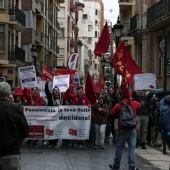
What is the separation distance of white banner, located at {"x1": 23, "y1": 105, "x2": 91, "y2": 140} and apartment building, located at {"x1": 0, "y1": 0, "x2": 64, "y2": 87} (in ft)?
58.6

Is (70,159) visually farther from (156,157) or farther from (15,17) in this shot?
(15,17)

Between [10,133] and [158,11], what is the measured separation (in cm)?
2380

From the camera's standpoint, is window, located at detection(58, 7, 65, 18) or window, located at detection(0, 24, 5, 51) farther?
window, located at detection(58, 7, 65, 18)

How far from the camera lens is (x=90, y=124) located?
17250 mm

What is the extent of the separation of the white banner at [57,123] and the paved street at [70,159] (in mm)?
385

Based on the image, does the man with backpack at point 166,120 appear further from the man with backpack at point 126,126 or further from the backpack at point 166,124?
the man with backpack at point 126,126

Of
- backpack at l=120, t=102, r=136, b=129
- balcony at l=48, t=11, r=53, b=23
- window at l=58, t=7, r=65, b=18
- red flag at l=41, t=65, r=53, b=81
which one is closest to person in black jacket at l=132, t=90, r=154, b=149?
backpack at l=120, t=102, r=136, b=129

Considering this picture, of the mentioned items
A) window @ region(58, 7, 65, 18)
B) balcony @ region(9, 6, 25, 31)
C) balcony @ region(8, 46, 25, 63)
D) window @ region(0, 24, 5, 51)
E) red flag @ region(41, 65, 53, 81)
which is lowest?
red flag @ region(41, 65, 53, 81)

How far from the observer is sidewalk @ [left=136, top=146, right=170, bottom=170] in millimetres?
12981

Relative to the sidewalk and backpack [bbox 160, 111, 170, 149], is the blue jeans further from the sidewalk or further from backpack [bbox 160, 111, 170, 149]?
backpack [bbox 160, 111, 170, 149]

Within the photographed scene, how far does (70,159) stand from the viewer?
1378 cm

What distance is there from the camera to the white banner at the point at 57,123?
16.9m

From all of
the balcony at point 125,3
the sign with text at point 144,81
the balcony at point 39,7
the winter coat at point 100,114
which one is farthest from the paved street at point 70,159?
the balcony at point 39,7

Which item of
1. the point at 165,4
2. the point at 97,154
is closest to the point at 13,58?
the point at 165,4
